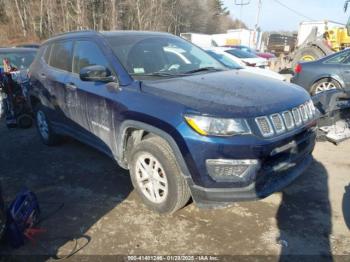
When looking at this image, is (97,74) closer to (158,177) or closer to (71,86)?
(71,86)

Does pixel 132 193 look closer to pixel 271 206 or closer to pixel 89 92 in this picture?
pixel 89 92

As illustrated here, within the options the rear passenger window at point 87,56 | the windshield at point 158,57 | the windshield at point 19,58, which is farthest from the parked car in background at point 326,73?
the windshield at point 19,58

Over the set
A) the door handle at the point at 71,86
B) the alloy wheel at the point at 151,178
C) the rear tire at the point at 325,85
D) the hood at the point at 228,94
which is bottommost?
the alloy wheel at the point at 151,178

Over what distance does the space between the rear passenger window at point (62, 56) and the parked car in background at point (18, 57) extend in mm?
3822

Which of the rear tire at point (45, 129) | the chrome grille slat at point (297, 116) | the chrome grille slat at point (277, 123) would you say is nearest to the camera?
the chrome grille slat at point (277, 123)

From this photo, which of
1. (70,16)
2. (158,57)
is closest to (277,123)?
(158,57)

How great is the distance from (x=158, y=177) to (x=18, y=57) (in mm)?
6970

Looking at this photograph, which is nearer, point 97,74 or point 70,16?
point 97,74

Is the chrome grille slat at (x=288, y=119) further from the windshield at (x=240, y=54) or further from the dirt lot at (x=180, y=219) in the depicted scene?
the windshield at (x=240, y=54)

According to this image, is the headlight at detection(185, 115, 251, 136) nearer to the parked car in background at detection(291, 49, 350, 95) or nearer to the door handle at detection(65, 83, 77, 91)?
the door handle at detection(65, 83, 77, 91)

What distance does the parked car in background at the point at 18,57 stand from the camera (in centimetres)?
829

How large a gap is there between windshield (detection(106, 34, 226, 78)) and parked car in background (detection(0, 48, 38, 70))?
538 cm

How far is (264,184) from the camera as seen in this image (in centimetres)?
286

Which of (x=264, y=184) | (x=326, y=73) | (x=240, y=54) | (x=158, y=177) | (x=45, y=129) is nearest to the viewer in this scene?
(x=264, y=184)
